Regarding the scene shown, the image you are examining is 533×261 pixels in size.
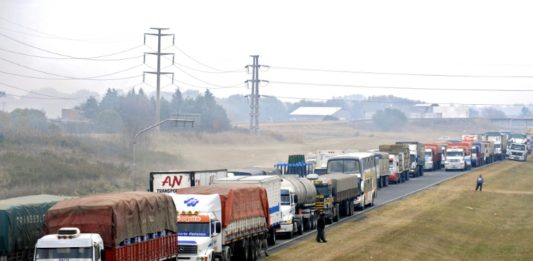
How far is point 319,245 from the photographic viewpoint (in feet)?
154

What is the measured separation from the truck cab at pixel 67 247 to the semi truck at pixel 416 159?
83.6m

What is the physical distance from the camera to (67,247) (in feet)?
88.3

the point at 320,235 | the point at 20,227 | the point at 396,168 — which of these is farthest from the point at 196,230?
the point at 396,168

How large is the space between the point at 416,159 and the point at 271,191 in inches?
2632

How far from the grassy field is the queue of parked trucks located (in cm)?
191

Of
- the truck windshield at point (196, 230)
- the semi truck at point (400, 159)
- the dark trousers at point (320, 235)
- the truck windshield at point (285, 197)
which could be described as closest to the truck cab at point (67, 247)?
the truck windshield at point (196, 230)

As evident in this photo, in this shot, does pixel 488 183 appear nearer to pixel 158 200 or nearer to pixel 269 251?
pixel 269 251

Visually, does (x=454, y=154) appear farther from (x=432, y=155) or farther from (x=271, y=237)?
(x=271, y=237)

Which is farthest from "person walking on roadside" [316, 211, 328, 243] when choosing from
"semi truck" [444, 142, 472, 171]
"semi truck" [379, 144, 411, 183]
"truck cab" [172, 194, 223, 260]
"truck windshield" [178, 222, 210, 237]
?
"semi truck" [444, 142, 472, 171]

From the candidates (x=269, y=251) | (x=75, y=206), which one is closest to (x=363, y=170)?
(x=269, y=251)

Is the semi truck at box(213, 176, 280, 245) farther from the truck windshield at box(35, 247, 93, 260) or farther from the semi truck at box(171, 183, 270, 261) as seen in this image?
the truck windshield at box(35, 247, 93, 260)

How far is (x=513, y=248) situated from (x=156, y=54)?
5507 cm

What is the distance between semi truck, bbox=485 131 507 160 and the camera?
149 meters

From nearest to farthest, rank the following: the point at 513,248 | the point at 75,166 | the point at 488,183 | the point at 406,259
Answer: the point at 406,259 < the point at 513,248 < the point at 75,166 < the point at 488,183
